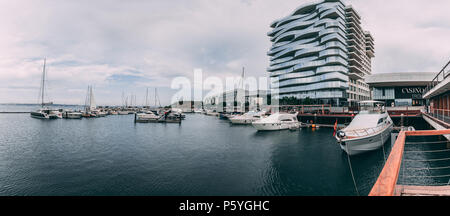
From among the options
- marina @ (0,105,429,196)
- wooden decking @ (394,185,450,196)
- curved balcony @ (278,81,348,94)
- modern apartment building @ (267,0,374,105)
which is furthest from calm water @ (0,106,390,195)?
modern apartment building @ (267,0,374,105)

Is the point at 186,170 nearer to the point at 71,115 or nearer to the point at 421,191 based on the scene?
the point at 421,191

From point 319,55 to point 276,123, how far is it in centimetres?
6012

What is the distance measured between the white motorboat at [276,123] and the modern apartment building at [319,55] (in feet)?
162

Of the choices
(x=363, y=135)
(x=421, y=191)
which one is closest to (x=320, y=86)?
(x=363, y=135)

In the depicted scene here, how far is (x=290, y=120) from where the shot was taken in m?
40.4

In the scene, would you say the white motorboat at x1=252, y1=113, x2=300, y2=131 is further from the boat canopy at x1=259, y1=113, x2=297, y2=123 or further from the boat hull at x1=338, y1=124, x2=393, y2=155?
the boat hull at x1=338, y1=124, x2=393, y2=155

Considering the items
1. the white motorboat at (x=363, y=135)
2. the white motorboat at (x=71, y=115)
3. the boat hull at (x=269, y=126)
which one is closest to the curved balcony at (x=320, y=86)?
the boat hull at (x=269, y=126)

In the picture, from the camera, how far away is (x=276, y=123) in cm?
3694

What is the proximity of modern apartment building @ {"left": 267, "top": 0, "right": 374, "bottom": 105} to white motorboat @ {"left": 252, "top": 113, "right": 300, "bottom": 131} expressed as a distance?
162 feet

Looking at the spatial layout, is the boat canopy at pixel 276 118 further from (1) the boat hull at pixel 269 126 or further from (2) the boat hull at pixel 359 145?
(2) the boat hull at pixel 359 145

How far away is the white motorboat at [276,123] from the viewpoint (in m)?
36.5
